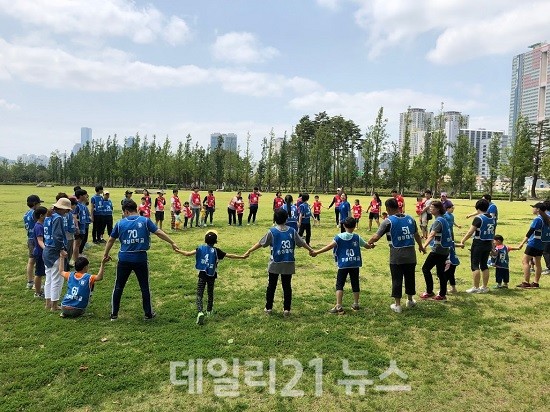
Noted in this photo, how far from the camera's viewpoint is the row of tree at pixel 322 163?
61.7 metres

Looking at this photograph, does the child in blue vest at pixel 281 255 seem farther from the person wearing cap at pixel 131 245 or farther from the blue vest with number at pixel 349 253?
the person wearing cap at pixel 131 245

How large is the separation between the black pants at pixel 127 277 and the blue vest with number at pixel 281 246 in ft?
7.23

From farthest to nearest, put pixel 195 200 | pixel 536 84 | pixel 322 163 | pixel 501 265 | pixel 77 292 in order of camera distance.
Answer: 1. pixel 536 84
2. pixel 322 163
3. pixel 195 200
4. pixel 501 265
5. pixel 77 292

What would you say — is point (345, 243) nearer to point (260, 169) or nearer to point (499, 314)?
point (499, 314)

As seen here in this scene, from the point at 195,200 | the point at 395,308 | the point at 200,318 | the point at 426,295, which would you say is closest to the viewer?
the point at 200,318

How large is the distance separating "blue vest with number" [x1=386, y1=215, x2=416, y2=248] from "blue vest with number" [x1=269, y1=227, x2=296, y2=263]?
1894 mm

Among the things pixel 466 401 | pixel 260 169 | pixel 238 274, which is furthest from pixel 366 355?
pixel 260 169

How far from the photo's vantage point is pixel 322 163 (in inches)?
2889

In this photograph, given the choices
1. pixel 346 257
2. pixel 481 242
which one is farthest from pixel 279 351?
pixel 481 242

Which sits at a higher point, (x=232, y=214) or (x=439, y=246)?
(x=439, y=246)

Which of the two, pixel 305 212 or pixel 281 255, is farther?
pixel 305 212

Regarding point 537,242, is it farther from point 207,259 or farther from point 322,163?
point 322,163

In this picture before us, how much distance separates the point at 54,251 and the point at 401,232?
20.6ft

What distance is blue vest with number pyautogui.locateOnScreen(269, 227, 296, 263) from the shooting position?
6.99m
